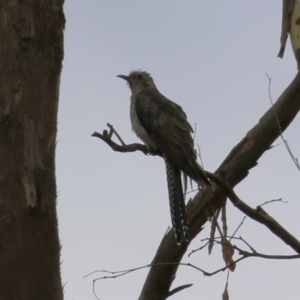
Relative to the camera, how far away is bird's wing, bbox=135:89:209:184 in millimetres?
6301

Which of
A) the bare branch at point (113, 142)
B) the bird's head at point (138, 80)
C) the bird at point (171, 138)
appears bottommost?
the bare branch at point (113, 142)

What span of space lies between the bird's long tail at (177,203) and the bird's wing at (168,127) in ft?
0.30

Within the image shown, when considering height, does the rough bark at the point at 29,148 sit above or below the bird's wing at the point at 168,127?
below

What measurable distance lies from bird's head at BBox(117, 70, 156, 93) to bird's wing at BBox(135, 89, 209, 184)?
0.57 metres

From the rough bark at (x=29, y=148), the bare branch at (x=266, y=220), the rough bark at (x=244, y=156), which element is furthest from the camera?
the rough bark at (x=244, y=156)

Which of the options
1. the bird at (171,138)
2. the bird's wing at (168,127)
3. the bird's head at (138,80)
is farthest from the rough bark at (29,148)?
the bird's head at (138,80)

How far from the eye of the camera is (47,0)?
3.76 meters

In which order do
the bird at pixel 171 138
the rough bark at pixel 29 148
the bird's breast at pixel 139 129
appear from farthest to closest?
the bird's breast at pixel 139 129, the bird at pixel 171 138, the rough bark at pixel 29 148

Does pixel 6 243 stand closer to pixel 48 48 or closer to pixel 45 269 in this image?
pixel 45 269

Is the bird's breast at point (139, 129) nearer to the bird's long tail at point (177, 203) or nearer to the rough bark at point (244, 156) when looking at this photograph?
the bird's long tail at point (177, 203)

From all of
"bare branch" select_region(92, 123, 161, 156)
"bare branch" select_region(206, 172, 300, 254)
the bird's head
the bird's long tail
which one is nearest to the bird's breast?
the bird's long tail

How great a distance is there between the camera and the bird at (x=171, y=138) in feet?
18.2

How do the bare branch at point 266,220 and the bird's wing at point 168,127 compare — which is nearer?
the bare branch at point 266,220

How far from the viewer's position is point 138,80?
8656mm
